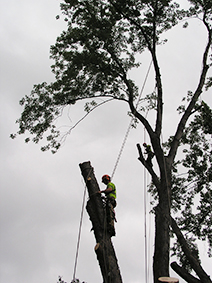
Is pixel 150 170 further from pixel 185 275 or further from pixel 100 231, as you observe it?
pixel 100 231

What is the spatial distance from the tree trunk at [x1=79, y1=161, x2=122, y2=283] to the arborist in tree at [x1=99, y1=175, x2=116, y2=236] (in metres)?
0.12

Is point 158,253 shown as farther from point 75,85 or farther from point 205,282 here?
point 75,85

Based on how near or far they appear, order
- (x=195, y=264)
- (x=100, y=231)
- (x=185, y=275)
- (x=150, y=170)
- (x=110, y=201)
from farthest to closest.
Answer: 1. (x=150, y=170)
2. (x=195, y=264)
3. (x=185, y=275)
4. (x=110, y=201)
5. (x=100, y=231)

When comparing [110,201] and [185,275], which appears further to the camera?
[185,275]

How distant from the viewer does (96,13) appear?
28.1 feet

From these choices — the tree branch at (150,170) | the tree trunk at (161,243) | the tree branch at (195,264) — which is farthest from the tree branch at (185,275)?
the tree branch at (150,170)

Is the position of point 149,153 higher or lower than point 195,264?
higher

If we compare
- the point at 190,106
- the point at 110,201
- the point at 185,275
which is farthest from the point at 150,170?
the point at 185,275

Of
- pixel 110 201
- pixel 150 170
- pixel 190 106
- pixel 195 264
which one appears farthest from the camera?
pixel 190 106

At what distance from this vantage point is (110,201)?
4.85 meters

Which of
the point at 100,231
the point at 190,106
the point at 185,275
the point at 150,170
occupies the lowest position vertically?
the point at 185,275

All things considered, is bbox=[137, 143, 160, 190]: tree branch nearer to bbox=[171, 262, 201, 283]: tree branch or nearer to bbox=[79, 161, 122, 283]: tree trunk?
bbox=[171, 262, 201, 283]: tree branch

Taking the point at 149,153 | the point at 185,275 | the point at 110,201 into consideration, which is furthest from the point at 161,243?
the point at 149,153

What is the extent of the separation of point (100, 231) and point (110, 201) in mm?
765
